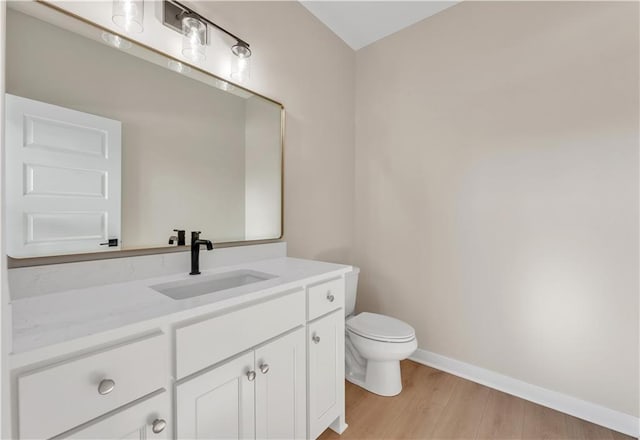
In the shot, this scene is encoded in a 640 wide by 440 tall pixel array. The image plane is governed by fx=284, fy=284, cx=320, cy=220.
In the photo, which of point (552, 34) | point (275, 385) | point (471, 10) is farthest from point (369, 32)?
point (275, 385)

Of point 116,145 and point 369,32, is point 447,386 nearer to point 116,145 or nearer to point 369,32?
point 116,145

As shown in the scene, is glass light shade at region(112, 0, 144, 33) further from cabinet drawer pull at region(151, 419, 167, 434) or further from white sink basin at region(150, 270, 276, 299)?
cabinet drawer pull at region(151, 419, 167, 434)

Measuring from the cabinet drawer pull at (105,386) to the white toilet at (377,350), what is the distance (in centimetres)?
137

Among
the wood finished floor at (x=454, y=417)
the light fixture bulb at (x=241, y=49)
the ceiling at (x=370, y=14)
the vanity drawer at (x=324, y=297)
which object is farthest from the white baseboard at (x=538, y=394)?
the ceiling at (x=370, y=14)

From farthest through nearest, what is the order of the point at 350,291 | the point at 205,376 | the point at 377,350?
the point at 350,291, the point at 377,350, the point at 205,376

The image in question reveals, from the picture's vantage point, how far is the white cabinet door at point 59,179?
0.93 m

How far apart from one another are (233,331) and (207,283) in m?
0.44

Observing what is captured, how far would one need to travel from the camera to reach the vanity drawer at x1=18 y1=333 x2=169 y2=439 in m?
0.58

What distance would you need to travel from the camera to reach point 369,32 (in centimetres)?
228

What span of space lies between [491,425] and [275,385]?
1.28 m

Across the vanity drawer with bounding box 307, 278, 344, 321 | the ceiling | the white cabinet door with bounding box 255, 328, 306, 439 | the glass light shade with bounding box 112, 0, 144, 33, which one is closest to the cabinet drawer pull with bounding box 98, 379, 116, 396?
the white cabinet door with bounding box 255, 328, 306, 439

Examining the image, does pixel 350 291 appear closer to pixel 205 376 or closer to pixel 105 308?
pixel 205 376

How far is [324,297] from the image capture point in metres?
1.34

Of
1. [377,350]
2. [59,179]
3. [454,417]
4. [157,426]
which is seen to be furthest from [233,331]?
[454,417]
